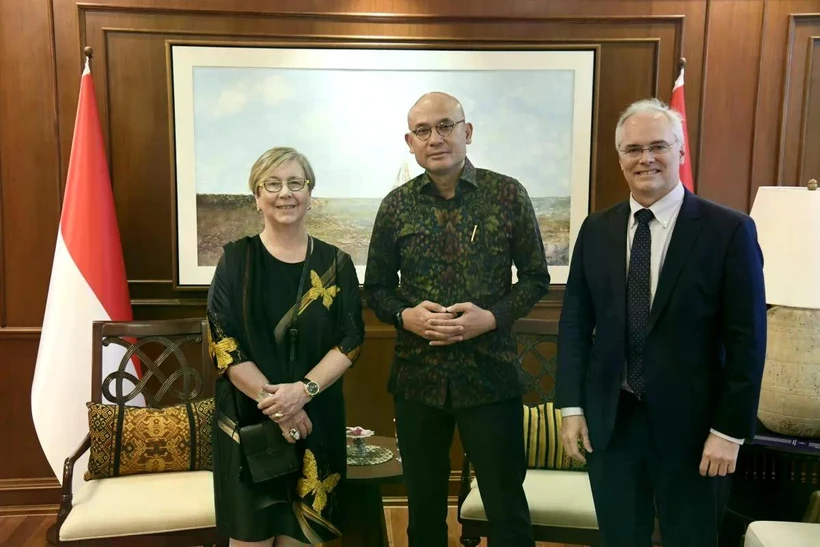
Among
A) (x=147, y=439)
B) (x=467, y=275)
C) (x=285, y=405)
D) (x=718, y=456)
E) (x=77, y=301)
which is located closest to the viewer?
(x=718, y=456)

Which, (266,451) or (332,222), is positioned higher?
(332,222)

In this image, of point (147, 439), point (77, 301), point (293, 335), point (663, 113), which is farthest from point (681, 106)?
point (77, 301)

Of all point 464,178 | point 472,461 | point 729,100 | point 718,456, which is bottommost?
point 472,461

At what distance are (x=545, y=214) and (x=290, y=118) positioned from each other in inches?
49.2

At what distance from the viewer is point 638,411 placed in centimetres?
143

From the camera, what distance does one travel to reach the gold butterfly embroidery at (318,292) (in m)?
1.67

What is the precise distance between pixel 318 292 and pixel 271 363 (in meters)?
0.23

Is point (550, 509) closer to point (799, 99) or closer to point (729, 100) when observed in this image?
point (729, 100)

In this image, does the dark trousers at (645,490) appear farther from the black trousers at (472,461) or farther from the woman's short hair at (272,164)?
the woman's short hair at (272,164)

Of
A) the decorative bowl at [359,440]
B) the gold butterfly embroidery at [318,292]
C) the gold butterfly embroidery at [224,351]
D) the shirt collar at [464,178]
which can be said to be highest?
the shirt collar at [464,178]

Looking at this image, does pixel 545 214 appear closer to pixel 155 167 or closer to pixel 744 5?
pixel 744 5

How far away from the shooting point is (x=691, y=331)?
1.36m

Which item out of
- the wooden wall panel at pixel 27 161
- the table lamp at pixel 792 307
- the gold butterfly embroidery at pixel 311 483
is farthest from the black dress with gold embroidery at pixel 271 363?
the wooden wall panel at pixel 27 161

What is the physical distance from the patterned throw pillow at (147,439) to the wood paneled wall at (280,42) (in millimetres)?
732
